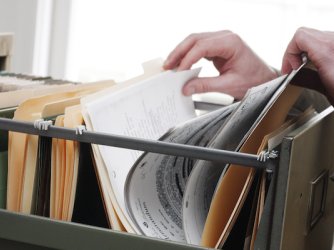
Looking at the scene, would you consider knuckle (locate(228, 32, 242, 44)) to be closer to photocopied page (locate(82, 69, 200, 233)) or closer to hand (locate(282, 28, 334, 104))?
photocopied page (locate(82, 69, 200, 233))

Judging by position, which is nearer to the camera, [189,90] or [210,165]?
[210,165]

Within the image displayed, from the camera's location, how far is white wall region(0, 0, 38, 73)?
88.4 inches

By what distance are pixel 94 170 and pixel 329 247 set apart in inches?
13.5

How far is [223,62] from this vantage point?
92 centimetres

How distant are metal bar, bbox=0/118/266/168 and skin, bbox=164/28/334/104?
20 centimetres

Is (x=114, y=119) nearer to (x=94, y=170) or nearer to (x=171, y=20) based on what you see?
(x=94, y=170)

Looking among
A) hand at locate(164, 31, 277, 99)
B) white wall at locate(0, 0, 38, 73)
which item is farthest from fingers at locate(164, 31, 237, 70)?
white wall at locate(0, 0, 38, 73)

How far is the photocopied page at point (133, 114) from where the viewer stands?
616 millimetres

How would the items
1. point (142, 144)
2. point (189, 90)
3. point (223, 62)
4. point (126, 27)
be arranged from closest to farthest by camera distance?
point (142, 144), point (189, 90), point (223, 62), point (126, 27)

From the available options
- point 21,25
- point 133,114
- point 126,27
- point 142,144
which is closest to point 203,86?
point 133,114

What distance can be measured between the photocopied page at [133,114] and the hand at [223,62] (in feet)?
0.06

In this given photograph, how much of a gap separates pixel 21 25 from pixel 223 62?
4.99ft

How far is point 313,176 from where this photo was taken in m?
0.64

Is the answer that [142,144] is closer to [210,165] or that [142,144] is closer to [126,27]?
[210,165]
